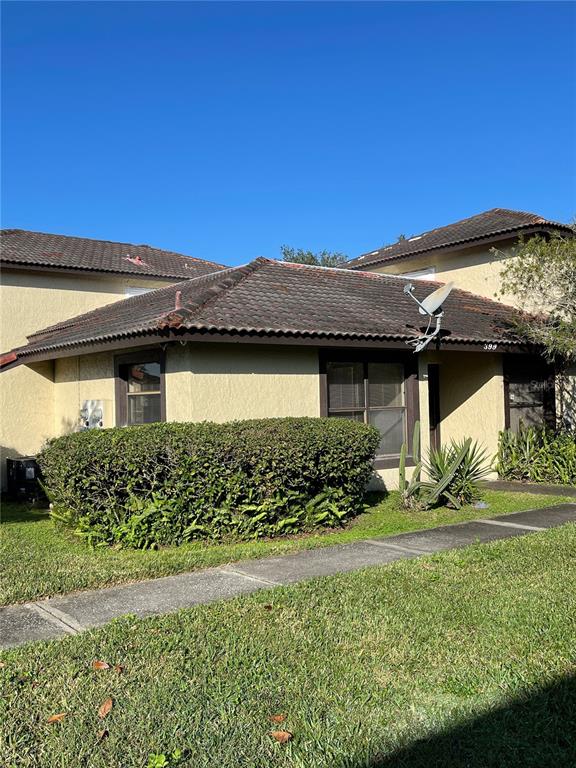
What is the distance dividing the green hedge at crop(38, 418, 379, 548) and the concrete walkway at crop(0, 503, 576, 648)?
3.35 ft

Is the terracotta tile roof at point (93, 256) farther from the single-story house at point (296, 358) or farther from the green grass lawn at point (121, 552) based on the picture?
the green grass lawn at point (121, 552)

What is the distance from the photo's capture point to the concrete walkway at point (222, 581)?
5473 millimetres

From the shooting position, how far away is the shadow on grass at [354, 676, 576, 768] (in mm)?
3345

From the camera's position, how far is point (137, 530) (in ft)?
26.4

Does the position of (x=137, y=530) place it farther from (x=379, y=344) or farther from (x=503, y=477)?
(x=503, y=477)

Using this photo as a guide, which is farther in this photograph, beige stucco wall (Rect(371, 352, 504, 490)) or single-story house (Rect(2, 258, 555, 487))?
beige stucco wall (Rect(371, 352, 504, 490))

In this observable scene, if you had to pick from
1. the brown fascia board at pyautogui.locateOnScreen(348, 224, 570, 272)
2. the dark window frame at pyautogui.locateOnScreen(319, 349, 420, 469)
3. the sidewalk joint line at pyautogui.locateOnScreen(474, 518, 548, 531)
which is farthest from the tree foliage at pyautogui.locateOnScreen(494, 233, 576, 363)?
the sidewalk joint line at pyautogui.locateOnScreen(474, 518, 548, 531)

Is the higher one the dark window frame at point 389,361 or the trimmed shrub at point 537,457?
the dark window frame at point 389,361

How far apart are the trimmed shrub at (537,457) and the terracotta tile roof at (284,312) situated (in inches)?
76.5

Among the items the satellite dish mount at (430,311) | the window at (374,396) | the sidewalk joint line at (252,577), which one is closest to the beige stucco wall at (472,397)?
the window at (374,396)

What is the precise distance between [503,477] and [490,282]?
4.31 meters

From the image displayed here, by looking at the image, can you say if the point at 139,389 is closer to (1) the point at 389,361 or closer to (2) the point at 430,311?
(1) the point at 389,361

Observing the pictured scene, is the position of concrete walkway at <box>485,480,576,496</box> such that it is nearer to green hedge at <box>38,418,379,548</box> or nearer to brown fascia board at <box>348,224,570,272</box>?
green hedge at <box>38,418,379,548</box>

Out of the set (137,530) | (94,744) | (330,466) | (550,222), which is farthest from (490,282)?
(94,744)
